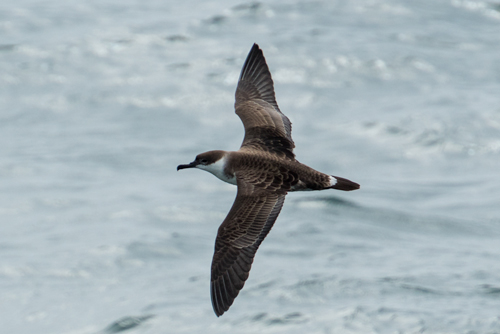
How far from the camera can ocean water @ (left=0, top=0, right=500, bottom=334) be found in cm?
1102

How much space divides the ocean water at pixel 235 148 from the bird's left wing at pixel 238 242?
3122mm

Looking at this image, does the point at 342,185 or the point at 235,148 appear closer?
the point at 342,185

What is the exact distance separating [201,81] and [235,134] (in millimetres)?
2768

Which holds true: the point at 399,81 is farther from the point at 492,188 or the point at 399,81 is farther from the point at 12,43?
the point at 12,43

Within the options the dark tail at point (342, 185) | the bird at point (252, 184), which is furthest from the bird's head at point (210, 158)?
the dark tail at point (342, 185)

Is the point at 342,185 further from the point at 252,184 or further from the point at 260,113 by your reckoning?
the point at 260,113

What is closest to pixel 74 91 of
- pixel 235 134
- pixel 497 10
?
pixel 235 134

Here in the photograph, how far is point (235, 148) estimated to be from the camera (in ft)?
49.4

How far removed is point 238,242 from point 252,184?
61cm

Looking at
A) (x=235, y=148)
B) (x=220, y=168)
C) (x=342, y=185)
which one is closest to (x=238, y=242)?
(x=220, y=168)

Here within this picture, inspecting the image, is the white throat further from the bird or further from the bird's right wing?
the bird's right wing

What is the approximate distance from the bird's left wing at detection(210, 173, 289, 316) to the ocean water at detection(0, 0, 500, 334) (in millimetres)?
3122

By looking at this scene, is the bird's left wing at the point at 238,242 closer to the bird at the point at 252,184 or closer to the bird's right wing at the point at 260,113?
the bird at the point at 252,184

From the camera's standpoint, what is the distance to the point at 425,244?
41.9 feet
